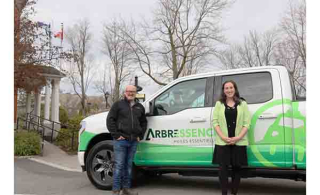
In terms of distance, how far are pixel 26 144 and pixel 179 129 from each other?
8196 millimetres

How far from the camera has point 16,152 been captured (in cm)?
1146

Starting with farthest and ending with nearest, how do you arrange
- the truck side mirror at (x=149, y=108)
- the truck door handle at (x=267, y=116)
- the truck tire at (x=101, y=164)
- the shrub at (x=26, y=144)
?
the shrub at (x=26, y=144), the truck tire at (x=101, y=164), the truck side mirror at (x=149, y=108), the truck door handle at (x=267, y=116)

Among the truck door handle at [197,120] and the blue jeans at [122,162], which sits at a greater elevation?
the truck door handle at [197,120]

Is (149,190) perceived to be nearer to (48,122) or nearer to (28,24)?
(28,24)

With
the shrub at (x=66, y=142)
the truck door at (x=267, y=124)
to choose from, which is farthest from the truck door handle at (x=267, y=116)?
the shrub at (x=66, y=142)

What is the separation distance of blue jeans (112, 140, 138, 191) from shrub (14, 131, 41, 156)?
743cm

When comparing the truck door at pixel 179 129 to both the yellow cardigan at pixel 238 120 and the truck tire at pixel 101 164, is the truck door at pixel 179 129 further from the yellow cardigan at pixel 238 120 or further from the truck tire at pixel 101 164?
the truck tire at pixel 101 164

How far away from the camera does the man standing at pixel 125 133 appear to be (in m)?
5.29

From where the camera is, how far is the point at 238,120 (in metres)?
4.64

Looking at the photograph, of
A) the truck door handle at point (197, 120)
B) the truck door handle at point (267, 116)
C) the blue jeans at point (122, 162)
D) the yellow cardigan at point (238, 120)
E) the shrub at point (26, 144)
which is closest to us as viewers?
the yellow cardigan at point (238, 120)

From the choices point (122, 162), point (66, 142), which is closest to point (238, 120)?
point (122, 162)
